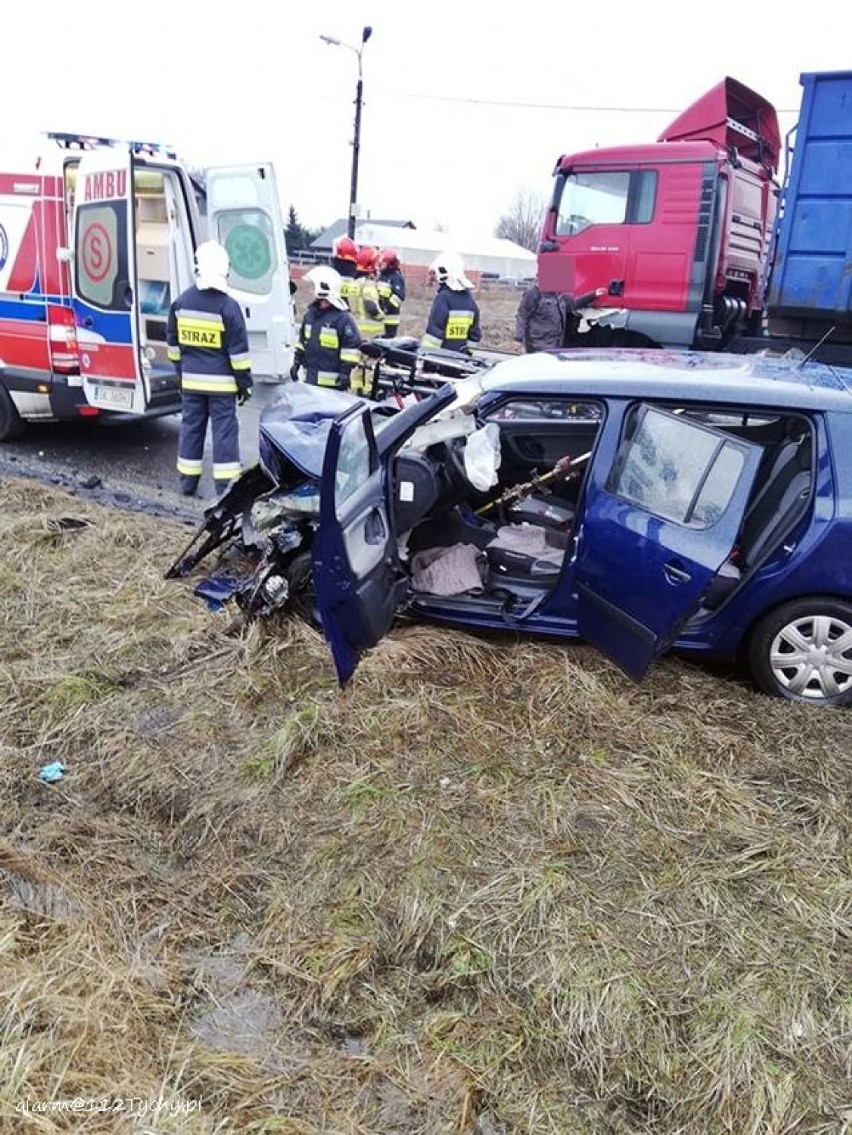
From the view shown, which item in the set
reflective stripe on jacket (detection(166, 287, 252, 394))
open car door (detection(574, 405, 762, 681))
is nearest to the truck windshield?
reflective stripe on jacket (detection(166, 287, 252, 394))

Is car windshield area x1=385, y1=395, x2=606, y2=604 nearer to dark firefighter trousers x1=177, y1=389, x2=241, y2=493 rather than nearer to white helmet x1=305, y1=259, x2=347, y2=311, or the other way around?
dark firefighter trousers x1=177, y1=389, x2=241, y2=493

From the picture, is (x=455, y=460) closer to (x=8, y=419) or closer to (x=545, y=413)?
→ (x=545, y=413)

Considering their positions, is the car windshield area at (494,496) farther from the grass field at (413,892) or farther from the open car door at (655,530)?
the grass field at (413,892)

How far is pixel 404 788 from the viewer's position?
2.92 meters

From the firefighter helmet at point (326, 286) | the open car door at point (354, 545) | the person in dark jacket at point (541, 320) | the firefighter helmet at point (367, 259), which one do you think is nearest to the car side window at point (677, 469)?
the open car door at point (354, 545)

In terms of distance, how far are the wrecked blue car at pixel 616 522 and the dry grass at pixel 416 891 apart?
9.2 inches

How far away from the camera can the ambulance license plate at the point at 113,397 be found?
6.34 m

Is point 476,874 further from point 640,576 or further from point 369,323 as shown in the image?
point 369,323

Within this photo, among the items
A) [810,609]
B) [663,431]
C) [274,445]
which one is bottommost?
[810,609]

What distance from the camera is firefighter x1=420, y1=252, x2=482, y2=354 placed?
25.8ft

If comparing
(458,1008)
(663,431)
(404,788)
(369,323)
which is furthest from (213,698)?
(369,323)

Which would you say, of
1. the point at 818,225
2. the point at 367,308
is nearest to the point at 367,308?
the point at 367,308

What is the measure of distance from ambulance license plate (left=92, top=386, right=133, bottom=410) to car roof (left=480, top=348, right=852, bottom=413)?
3476mm

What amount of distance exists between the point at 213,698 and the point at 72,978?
1.35 metres
